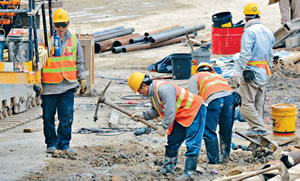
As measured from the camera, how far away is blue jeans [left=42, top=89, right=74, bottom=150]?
8.40m

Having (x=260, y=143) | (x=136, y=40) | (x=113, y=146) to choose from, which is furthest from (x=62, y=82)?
(x=136, y=40)

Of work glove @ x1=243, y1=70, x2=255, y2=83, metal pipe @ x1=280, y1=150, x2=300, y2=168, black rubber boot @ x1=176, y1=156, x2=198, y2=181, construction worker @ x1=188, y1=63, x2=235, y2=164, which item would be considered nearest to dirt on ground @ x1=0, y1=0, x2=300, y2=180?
black rubber boot @ x1=176, y1=156, x2=198, y2=181

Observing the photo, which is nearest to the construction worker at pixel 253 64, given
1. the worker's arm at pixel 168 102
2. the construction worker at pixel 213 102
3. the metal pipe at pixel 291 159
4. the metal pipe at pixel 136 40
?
the construction worker at pixel 213 102

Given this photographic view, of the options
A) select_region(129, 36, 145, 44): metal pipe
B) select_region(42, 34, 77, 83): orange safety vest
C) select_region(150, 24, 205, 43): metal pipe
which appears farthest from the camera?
select_region(129, 36, 145, 44): metal pipe

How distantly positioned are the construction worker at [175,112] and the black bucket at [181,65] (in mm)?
7452

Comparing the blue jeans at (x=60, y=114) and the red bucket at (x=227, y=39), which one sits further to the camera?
the red bucket at (x=227, y=39)

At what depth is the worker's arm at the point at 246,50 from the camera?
30.9 feet

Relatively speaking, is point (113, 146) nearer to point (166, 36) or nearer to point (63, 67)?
point (63, 67)

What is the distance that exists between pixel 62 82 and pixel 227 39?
1059cm

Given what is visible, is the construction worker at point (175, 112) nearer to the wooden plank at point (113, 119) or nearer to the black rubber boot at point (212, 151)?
the black rubber boot at point (212, 151)

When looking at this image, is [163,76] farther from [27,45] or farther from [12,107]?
[27,45]

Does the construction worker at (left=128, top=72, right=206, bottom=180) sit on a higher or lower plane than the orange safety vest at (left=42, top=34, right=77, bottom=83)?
lower

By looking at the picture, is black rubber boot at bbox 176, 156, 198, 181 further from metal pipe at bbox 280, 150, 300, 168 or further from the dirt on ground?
metal pipe at bbox 280, 150, 300, 168

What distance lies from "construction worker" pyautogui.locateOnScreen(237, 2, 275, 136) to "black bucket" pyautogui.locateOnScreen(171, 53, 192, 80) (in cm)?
509
